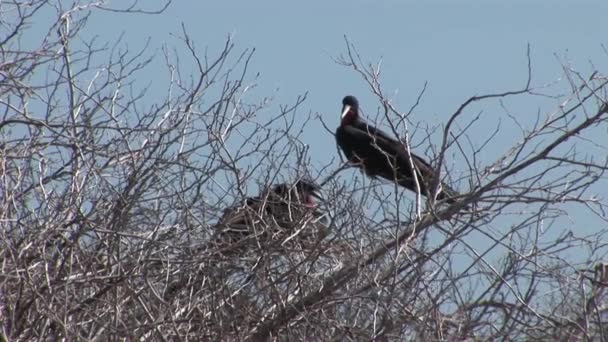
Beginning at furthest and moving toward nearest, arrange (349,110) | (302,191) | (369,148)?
1. (349,110)
2. (369,148)
3. (302,191)

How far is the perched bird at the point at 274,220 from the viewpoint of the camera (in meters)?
7.93

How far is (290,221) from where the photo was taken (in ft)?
26.8

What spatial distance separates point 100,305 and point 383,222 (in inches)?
52.1

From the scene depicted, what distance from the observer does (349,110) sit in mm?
13633

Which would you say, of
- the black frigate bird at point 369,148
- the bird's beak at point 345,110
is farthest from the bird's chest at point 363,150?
the bird's beak at point 345,110

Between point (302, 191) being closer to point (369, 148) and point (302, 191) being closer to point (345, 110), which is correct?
point (369, 148)

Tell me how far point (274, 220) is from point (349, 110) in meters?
5.70

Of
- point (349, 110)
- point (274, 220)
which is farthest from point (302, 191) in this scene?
point (349, 110)

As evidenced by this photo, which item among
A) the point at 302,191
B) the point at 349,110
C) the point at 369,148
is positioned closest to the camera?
the point at 302,191

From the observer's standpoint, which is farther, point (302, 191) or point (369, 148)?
point (369, 148)

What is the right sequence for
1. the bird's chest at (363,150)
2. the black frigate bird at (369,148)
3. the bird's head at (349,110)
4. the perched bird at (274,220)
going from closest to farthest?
the perched bird at (274,220) → the black frigate bird at (369,148) → the bird's chest at (363,150) → the bird's head at (349,110)

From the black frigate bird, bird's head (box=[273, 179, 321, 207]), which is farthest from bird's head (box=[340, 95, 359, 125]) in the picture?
bird's head (box=[273, 179, 321, 207])

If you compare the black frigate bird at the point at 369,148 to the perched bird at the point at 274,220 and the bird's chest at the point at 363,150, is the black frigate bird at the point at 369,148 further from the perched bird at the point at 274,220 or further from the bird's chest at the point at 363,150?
the perched bird at the point at 274,220

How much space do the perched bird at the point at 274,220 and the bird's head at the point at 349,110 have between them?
4916mm
